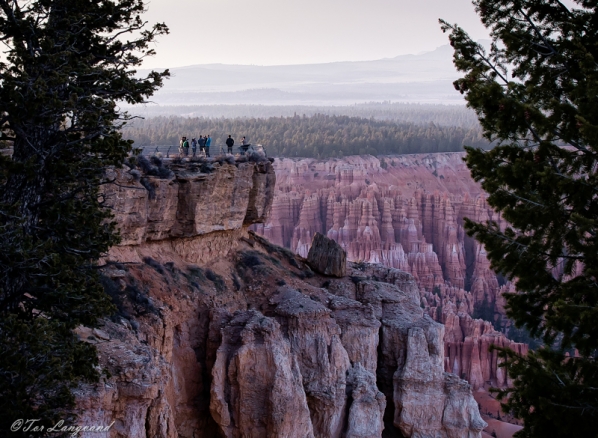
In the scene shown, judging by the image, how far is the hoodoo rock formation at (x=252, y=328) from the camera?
22.9 m

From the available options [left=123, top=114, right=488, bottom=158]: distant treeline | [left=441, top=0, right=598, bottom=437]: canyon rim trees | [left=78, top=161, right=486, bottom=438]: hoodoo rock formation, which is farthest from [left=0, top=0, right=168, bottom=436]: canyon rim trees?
[left=123, top=114, right=488, bottom=158]: distant treeline

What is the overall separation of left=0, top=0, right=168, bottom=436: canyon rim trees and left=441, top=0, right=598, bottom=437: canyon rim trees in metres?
6.07

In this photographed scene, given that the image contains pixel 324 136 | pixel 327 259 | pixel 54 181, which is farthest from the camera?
pixel 324 136

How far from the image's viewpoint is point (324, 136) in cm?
9706

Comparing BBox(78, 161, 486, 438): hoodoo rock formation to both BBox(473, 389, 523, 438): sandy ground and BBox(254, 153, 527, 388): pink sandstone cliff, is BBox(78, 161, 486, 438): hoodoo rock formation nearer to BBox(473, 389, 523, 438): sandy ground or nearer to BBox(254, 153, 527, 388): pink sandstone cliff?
BBox(473, 389, 523, 438): sandy ground

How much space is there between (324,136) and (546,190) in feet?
280

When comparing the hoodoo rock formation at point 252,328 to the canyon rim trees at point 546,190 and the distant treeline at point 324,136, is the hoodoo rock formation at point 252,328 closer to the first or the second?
the canyon rim trees at point 546,190

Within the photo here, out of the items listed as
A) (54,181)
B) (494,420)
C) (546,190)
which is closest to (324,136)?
(494,420)

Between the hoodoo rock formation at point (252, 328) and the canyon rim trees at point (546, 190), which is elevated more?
the canyon rim trees at point (546, 190)

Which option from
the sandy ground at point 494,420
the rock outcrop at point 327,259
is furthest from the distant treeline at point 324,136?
the rock outcrop at point 327,259

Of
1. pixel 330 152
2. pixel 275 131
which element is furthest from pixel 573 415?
pixel 275 131

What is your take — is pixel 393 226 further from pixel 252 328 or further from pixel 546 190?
pixel 546 190

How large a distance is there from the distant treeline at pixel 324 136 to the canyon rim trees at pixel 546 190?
199 ft

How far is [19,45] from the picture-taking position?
47.4ft
